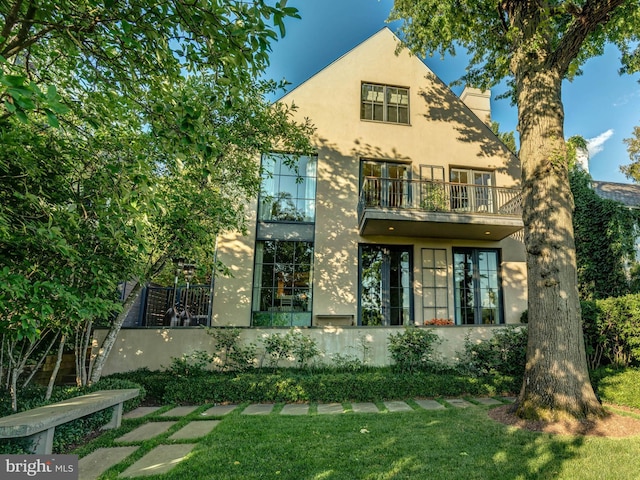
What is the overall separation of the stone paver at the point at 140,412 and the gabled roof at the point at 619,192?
15.7 metres

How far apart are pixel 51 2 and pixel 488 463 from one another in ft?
18.1

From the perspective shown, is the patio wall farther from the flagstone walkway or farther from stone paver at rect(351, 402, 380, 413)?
stone paver at rect(351, 402, 380, 413)

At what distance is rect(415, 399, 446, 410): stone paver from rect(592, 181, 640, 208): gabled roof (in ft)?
38.4

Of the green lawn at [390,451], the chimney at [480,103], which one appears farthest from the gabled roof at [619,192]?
the green lawn at [390,451]

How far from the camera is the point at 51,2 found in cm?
251

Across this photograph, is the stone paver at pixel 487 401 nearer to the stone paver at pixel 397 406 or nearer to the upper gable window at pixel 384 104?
the stone paver at pixel 397 406

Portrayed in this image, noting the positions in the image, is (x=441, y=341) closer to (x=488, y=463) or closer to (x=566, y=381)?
(x=566, y=381)

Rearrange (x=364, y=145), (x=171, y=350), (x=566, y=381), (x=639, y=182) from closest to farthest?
(x=566, y=381) < (x=171, y=350) < (x=364, y=145) < (x=639, y=182)

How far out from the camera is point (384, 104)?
11047 mm

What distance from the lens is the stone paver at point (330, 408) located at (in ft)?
17.4

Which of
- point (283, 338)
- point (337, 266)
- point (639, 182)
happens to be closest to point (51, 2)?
point (283, 338)

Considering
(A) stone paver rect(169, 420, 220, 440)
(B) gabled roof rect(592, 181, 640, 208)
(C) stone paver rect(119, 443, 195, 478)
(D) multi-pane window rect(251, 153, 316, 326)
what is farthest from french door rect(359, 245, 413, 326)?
(B) gabled roof rect(592, 181, 640, 208)

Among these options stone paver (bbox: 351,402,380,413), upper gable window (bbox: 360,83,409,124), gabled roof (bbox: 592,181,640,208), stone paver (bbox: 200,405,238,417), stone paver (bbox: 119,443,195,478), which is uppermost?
upper gable window (bbox: 360,83,409,124)

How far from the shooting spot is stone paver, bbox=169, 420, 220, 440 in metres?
4.21
